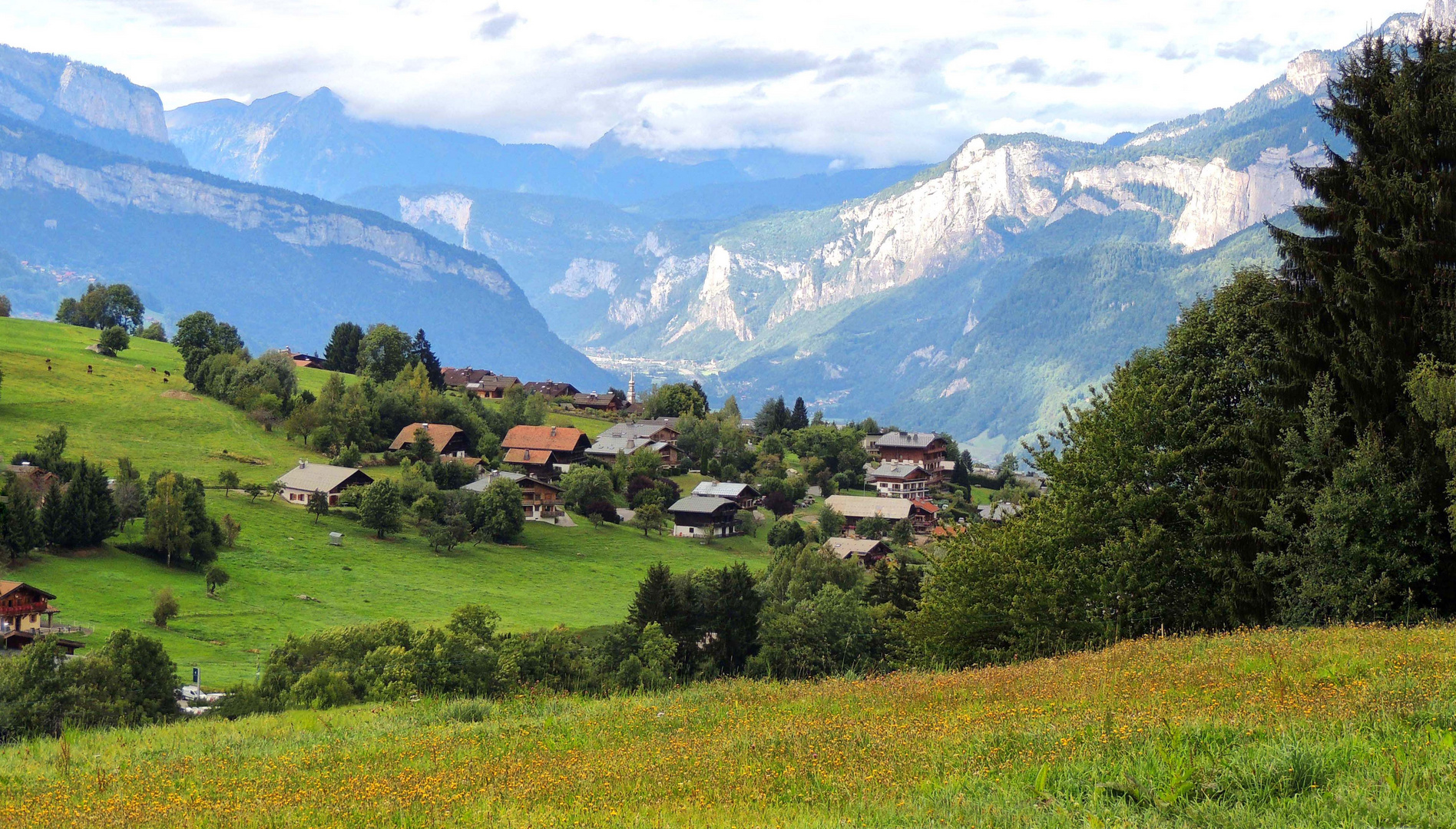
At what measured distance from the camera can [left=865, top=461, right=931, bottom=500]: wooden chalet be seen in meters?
121

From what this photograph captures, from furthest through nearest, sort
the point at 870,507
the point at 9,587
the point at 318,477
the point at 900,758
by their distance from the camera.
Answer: the point at 870,507 < the point at 318,477 < the point at 9,587 < the point at 900,758

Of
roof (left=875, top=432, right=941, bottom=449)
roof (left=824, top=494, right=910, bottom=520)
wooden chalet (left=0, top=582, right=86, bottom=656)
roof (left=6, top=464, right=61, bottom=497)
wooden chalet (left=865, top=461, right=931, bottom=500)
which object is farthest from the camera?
roof (left=875, top=432, right=941, bottom=449)

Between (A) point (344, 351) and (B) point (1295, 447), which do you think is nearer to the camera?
(B) point (1295, 447)

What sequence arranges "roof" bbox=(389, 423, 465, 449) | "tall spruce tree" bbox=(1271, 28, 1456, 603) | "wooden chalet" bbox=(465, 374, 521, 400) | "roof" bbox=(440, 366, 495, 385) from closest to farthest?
"tall spruce tree" bbox=(1271, 28, 1456, 603) < "roof" bbox=(389, 423, 465, 449) < "wooden chalet" bbox=(465, 374, 521, 400) < "roof" bbox=(440, 366, 495, 385)

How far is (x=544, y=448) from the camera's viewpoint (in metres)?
114

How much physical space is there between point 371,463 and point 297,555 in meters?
27.2

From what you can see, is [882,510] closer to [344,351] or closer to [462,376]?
[344,351]

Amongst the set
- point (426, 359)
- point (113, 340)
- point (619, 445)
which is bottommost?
point (619, 445)

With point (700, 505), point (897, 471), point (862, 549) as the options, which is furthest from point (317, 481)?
point (897, 471)

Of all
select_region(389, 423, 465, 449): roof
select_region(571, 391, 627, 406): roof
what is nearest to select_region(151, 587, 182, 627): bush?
select_region(389, 423, 465, 449): roof

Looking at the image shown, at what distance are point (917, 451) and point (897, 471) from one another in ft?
52.7

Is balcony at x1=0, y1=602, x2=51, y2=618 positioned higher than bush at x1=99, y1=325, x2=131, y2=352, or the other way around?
bush at x1=99, y1=325, x2=131, y2=352

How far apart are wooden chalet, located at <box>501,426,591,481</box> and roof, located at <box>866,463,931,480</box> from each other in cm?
3197

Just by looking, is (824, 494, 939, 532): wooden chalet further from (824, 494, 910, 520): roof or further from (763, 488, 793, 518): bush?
(763, 488, 793, 518): bush
